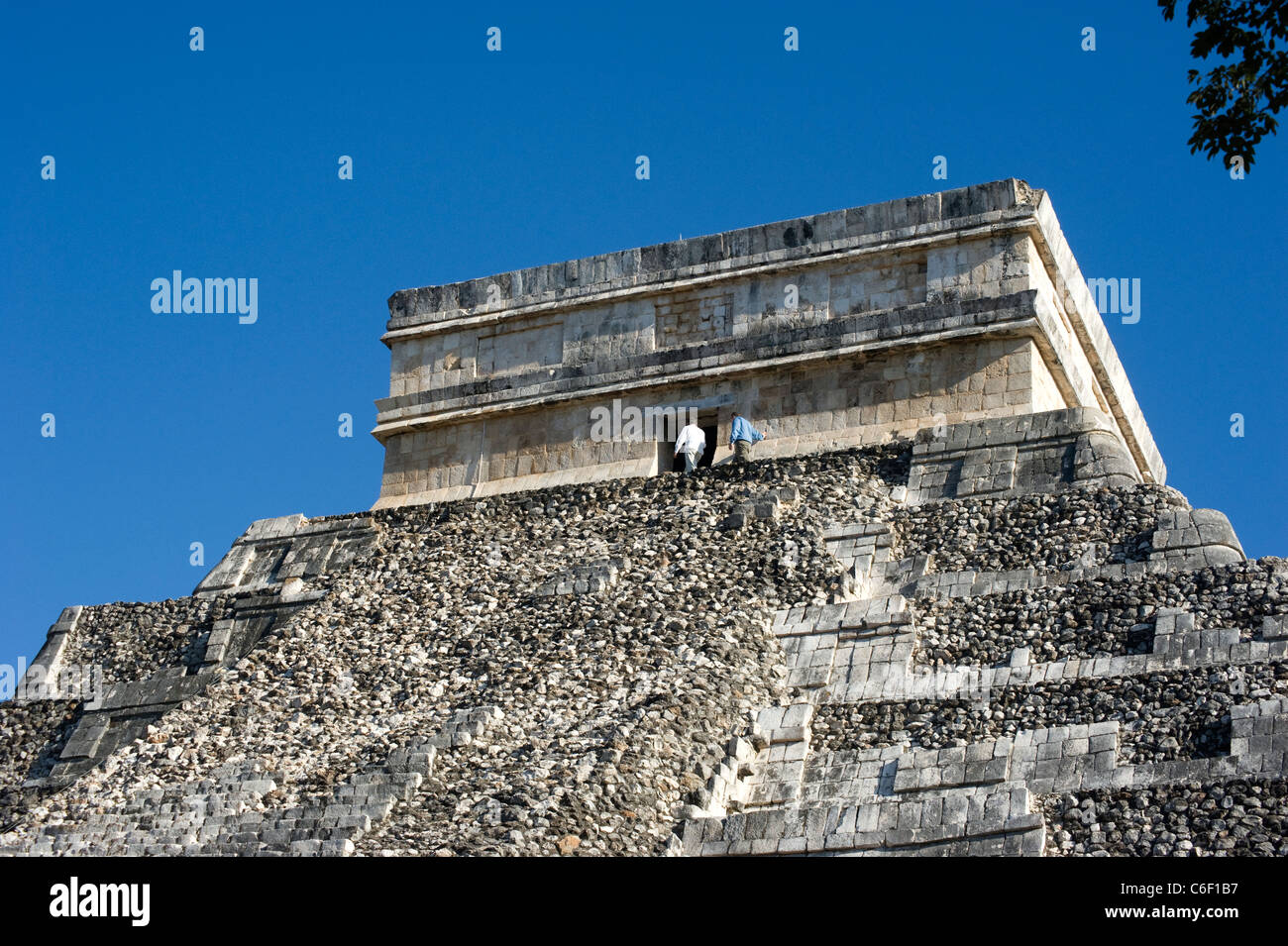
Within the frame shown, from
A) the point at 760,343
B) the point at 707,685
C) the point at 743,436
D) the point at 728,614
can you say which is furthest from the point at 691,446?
the point at 707,685

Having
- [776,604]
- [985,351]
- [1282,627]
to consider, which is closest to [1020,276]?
[985,351]

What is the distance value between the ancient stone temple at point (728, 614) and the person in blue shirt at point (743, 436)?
0.81ft

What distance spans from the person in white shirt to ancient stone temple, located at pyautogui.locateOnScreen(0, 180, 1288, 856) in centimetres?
24

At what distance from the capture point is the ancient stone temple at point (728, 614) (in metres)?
12.3

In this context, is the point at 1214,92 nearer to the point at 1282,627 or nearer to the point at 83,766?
the point at 1282,627

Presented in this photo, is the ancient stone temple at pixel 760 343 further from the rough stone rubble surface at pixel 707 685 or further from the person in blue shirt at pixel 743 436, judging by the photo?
the rough stone rubble surface at pixel 707 685

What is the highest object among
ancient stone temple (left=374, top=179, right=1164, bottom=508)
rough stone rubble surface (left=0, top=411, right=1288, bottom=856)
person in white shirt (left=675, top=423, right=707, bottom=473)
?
ancient stone temple (left=374, top=179, right=1164, bottom=508)

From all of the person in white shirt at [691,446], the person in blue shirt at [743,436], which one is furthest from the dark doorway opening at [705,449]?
the person in blue shirt at [743,436]

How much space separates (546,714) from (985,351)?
23.0 ft

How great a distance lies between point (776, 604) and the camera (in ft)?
50.6

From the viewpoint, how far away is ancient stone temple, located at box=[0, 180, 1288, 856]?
1227cm

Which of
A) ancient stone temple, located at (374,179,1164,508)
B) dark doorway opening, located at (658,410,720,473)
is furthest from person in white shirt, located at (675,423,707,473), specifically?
ancient stone temple, located at (374,179,1164,508)

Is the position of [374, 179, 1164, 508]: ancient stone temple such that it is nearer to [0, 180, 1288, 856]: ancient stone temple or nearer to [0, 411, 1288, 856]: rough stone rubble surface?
[0, 180, 1288, 856]: ancient stone temple

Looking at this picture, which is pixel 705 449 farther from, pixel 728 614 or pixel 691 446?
pixel 728 614
